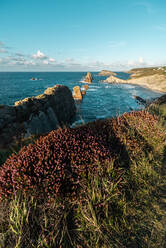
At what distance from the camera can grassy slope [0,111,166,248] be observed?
8.39 feet

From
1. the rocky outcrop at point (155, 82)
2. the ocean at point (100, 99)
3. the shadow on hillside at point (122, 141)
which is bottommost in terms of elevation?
the ocean at point (100, 99)

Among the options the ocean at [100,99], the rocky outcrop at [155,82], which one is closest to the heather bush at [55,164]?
the ocean at [100,99]

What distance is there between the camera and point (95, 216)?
280 centimetres

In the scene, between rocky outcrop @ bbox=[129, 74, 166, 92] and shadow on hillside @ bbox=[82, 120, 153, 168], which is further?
rocky outcrop @ bbox=[129, 74, 166, 92]

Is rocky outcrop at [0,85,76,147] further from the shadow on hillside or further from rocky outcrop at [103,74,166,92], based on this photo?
rocky outcrop at [103,74,166,92]

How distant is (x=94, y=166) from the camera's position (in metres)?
3.62

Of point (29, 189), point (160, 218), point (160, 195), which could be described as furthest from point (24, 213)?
point (160, 195)

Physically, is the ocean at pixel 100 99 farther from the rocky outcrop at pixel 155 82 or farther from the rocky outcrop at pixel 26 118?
the rocky outcrop at pixel 155 82

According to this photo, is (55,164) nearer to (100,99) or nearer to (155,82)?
(100,99)

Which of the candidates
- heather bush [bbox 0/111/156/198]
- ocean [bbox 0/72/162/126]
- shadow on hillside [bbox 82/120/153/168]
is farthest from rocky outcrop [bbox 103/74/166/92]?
heather bush [bbox 0/111/156/198]

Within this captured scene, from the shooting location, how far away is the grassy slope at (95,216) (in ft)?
8.39

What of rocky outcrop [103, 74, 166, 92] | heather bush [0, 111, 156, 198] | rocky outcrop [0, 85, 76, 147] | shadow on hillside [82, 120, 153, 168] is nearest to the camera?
heather bush [0, 111, 156, 198]

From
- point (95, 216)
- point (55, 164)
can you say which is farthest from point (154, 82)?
point (95, 216)

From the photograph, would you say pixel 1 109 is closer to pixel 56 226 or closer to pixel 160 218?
pixel 56 226
